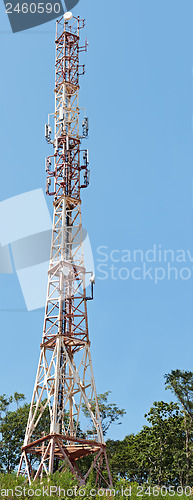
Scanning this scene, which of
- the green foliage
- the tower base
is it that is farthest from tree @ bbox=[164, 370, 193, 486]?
the tower base

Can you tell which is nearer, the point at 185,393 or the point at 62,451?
the point at 62,451

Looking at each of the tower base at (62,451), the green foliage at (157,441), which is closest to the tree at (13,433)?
the green foliage at (157,441)

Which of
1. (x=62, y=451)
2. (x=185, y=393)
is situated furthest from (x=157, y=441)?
(x=62, y=451)

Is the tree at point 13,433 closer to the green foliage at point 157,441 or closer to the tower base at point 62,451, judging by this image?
the green foliage at point 157,441

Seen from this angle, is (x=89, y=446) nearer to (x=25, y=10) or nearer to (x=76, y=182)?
(x=76, y=182)

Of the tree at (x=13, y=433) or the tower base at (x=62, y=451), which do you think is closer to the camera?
the tower base at (x=62, y=451)

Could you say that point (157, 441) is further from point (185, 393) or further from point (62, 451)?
point (62, 451)

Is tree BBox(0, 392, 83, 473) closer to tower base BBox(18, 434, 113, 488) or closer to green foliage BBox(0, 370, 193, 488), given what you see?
green foliage BBox(0, 370, 193, 488)

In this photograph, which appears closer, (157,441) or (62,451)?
(62,451)

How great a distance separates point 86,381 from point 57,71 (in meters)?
14.7

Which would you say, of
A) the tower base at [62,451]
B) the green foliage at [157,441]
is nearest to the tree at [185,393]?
the green foliage at [157,441]

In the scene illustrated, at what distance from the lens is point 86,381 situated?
22.4 m

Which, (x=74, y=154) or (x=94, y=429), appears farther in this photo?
(x=74, y=154)

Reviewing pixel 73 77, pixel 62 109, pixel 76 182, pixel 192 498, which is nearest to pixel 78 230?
pixel 76 182
